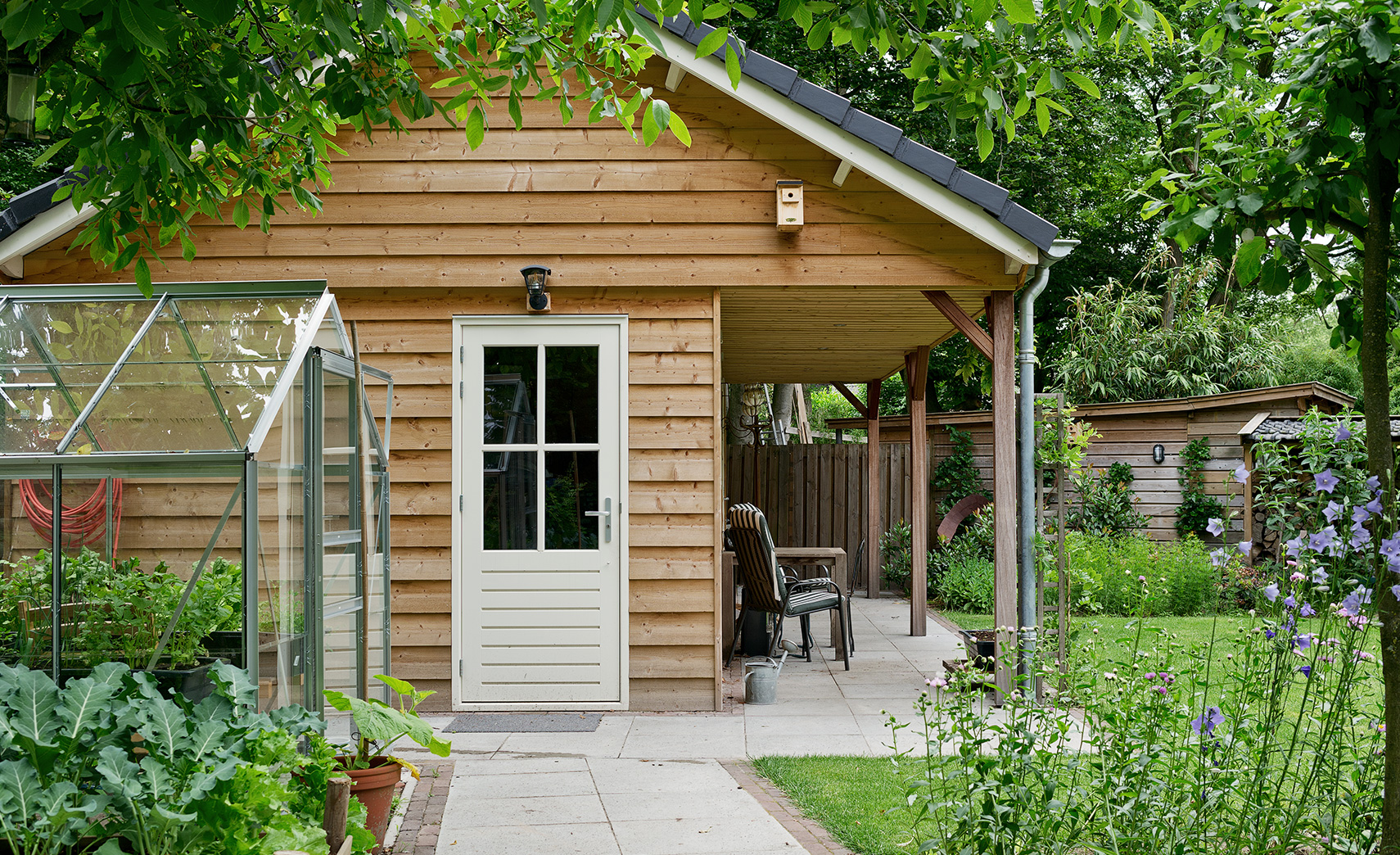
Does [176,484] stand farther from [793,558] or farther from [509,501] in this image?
[793,558]

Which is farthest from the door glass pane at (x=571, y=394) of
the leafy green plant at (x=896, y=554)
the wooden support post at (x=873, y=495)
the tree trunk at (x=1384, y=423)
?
the leafy green plant at (x=896, y=554)

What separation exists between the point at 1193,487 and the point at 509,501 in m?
8.33

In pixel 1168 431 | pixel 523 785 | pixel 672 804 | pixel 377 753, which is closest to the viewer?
pixel 377 753

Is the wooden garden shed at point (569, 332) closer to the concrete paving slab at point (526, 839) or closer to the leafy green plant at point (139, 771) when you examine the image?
the concrete paving slab at point (526, 839)

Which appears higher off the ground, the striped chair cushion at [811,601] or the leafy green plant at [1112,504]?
the leafy green plant at [1112,504]

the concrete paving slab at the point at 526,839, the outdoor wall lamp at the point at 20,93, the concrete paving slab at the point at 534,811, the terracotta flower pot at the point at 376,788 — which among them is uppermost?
the outdoor wall lamp at the point at 20,93

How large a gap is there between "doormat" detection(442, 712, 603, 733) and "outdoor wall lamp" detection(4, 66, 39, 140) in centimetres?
356

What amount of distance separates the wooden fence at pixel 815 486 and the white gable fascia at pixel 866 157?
6648 millimetres

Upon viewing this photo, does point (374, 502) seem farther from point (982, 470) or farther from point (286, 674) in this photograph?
point (982, 470)

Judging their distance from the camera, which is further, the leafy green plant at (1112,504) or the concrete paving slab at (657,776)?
the leafy green plant at (1112,504)

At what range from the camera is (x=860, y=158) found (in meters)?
5.47

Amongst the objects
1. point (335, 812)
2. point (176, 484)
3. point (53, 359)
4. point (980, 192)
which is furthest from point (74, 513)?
point (980, 192)

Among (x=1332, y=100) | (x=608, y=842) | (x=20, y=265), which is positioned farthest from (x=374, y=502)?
(x=1332, y=100)

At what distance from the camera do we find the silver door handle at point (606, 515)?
5.78 m
